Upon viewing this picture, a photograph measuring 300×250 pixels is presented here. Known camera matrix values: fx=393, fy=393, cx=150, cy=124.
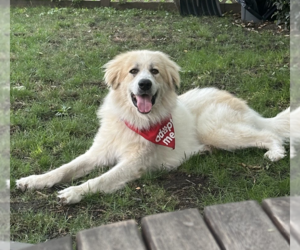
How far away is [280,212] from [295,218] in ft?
0.24

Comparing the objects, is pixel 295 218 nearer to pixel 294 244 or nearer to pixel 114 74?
pixel 294 244

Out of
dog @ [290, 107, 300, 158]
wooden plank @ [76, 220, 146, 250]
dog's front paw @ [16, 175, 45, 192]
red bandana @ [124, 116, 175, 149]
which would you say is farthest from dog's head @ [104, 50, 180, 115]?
wooden plank @ [76, 220, 146, 250]

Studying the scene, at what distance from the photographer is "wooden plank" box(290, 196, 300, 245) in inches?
48.3

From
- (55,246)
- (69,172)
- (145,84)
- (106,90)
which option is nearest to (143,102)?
(145,84)

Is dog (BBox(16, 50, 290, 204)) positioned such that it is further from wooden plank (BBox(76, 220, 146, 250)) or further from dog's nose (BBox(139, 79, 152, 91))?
wooden plank (BBox(76, 220, 146, 250))

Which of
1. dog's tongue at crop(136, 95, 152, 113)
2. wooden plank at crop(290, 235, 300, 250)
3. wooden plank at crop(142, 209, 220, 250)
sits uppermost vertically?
wooden plank at crop(290, 235, 300, 250)

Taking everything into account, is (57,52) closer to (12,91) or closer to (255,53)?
(12,91)

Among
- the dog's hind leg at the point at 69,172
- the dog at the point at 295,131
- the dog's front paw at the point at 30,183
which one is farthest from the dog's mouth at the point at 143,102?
the dog at the point at 295,131

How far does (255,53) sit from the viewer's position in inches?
251

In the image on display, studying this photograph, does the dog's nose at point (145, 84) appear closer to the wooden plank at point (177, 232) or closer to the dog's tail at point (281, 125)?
the dog's tail at point (281, 125)

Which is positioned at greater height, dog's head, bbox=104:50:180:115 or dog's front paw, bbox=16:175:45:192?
dog's head, bbox=104:50:180:115

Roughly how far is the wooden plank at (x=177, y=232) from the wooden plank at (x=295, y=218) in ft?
0.83

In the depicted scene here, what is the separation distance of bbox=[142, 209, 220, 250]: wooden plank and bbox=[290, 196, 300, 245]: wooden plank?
253mm

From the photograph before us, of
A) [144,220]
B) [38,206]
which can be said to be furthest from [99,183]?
[144,220]
